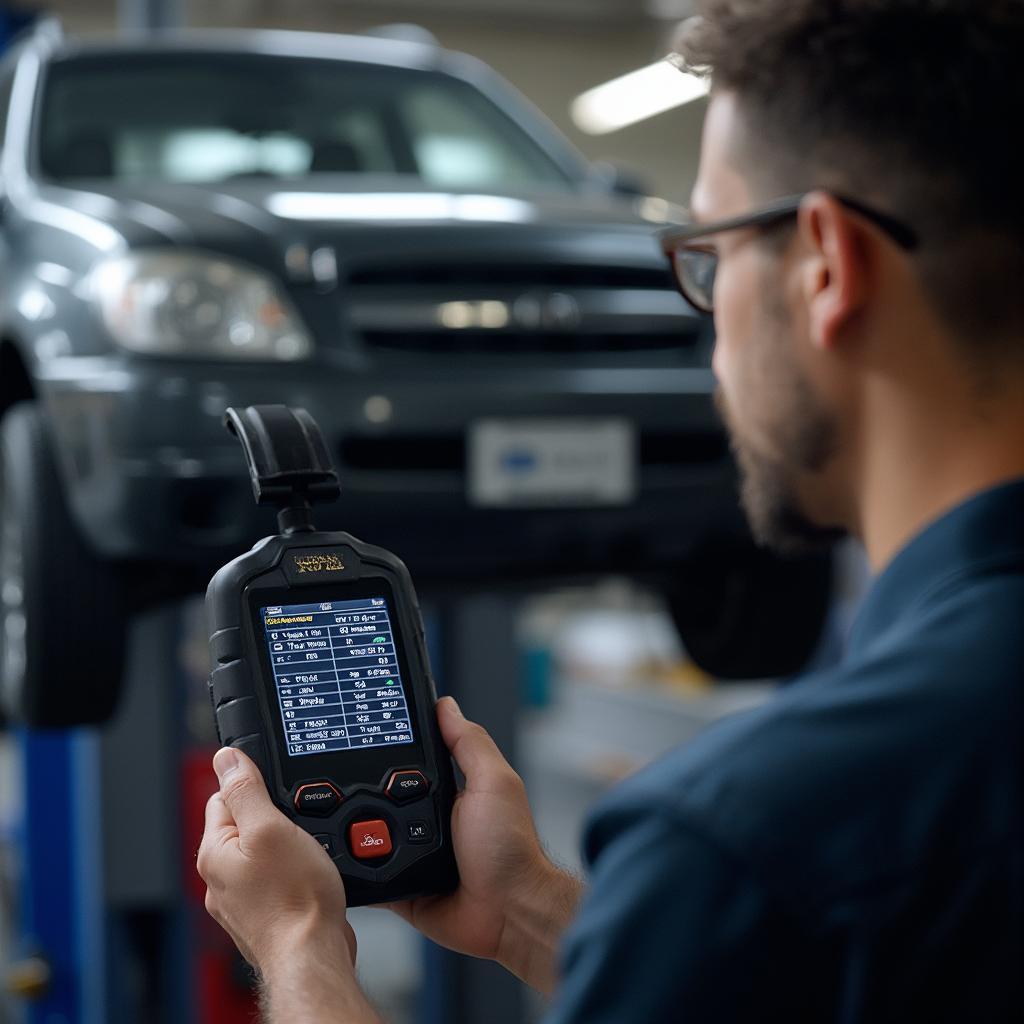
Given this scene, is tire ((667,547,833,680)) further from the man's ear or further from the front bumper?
the man's ear

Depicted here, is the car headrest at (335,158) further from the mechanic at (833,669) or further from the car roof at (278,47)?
the mechanic at (833,669)

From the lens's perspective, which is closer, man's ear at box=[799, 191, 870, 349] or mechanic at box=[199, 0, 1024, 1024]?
mechanic at box=[199, 0, 1024, 1024]

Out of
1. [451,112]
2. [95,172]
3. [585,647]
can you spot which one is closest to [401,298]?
[95,172]

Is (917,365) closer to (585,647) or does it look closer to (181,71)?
(181,71)

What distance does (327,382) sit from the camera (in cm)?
177

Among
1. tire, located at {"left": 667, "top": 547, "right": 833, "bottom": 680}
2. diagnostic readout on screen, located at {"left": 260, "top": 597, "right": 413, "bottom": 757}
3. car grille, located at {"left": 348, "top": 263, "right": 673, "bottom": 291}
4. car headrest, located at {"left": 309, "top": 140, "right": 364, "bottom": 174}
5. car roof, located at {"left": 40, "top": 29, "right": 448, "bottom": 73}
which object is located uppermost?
car roof, located at {"left": 40, "top": 29, "right": 448, "bottom": 73}

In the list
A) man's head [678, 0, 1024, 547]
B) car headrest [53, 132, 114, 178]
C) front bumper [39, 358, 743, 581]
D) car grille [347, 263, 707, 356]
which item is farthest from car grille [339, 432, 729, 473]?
man's head [678, 0, 1024, 547]

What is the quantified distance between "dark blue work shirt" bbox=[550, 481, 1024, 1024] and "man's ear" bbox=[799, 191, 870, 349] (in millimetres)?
174

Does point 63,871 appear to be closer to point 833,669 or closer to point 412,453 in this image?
point 412,453

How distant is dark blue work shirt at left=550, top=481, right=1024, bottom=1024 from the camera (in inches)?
19.4

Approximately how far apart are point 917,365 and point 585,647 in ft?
19.5

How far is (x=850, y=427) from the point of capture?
→ 0.68m

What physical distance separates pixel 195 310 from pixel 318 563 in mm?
1042

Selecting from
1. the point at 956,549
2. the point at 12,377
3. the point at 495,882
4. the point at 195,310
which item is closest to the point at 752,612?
the point at 195,310
